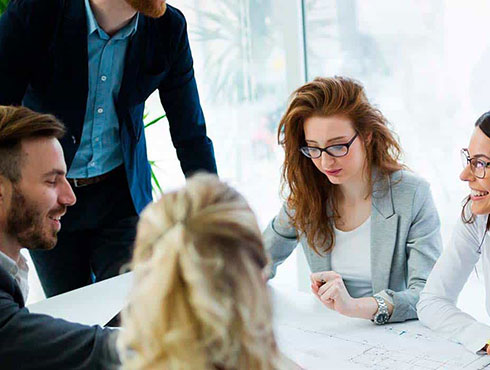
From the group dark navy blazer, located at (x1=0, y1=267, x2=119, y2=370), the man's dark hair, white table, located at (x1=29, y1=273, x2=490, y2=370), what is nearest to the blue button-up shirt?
white table, located at (x1=29, y1=273, x2=490, y2=370)

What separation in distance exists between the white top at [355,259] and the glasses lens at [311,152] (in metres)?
0.27

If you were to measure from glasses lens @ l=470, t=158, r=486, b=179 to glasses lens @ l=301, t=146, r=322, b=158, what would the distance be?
55cm

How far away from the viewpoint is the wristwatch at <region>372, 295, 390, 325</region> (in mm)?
1896

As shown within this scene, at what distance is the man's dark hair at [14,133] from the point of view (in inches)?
67.6

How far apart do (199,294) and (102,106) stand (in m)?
1.63

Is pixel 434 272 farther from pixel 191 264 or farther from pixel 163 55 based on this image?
pixel 191 264

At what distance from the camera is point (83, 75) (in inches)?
90.5

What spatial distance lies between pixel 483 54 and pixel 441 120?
388 mm

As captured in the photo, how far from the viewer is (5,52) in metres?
2.19

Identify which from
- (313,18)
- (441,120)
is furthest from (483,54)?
(313,18)

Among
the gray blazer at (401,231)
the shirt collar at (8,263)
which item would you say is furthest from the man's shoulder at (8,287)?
the gray blazer at (401,231)

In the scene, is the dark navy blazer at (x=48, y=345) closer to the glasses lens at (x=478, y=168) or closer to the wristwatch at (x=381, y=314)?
the wristwatch at (x=381, y=314)

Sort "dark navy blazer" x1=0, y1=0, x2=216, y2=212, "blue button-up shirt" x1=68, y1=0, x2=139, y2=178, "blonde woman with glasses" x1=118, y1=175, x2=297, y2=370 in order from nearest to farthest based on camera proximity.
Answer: "blonde woman with glasses" x1=118, y1=175, x2=297, y2=370, "dark navy blazer" x1=0, y1=0, x2=216, y2=212, "blue button-up shirt" x1=68, y1=0, x2=139, y2=178

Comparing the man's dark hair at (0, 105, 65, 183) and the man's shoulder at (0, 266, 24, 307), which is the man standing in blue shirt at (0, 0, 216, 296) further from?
the man's shoulder at (0, 266, 24, 307)
